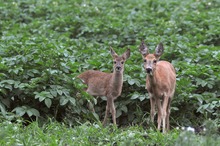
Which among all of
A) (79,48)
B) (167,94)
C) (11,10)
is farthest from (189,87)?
(11,10)

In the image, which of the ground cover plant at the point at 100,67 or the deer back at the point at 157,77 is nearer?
the deer back at the point at 157,77

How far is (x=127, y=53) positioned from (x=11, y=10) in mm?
7421

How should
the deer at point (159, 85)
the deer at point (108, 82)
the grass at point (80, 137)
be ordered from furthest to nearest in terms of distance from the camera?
the deer at point (108, 82) → the deer at point (159, 85) → the grass at point (80, 137)

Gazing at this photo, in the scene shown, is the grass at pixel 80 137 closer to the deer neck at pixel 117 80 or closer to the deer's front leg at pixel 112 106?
the deer's front leg at pixel 112 106

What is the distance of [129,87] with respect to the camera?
968 cm

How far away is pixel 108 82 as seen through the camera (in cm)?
932

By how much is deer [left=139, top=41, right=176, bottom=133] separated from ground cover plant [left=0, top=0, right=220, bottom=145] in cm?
33

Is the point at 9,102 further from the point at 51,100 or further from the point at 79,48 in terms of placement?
the point at 79,48

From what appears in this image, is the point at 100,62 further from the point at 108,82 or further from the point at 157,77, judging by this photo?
the point at 157,77

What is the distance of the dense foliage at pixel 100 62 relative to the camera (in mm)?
8797

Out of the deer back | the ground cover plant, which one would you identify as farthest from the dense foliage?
the deer back

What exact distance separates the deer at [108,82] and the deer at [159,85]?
0.58 meters

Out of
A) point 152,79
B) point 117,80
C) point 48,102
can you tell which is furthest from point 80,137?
point 117,80

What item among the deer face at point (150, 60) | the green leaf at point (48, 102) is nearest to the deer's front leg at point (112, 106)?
the deer face at point (150, 60)
